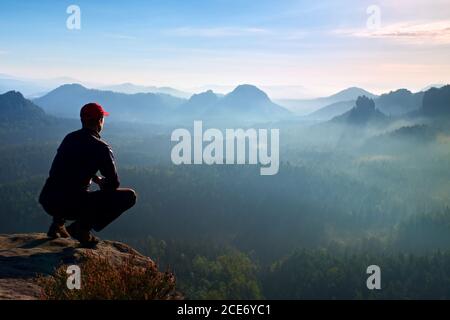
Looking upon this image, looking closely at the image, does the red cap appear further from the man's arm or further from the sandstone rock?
the sandstone rock

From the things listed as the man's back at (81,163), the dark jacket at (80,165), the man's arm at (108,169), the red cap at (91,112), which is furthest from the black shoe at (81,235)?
the red cap at (91,112)

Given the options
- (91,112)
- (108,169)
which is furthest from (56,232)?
(91,112)

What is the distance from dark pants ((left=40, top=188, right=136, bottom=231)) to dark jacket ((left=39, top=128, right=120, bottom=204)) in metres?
0.12

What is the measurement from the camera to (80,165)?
10.2 meters

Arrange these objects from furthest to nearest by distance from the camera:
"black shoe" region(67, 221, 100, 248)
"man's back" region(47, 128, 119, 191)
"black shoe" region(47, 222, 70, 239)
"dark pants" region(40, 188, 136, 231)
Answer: "black shoe" region(47, 222, 70, 239)
"black shoe" region(67, 221, 100, 248)
"dark pants" region(40, 188, 136, 231)
"man's back" region(47, 128, 119, 191)

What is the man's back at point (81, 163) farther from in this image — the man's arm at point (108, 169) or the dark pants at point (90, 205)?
the dark pants at point (90, 205)

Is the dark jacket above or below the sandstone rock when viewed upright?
above

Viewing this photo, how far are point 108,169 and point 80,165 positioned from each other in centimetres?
70

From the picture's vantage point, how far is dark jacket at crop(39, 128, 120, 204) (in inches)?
395

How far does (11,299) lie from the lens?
805 centimetres

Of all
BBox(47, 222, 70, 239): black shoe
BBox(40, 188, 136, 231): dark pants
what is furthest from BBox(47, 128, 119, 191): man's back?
BBox(47, 222, 70, 239): black shoe

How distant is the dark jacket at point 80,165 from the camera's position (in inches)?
395

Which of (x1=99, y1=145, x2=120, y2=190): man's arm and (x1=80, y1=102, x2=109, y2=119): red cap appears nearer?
(x1=99, y1=145, x2=120, y2=190): man's arm
